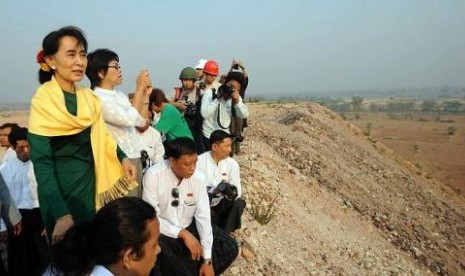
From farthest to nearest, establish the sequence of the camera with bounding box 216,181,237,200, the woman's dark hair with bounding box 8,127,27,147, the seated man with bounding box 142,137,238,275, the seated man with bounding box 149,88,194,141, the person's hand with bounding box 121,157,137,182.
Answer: the seated man with bounding box 149,88,194,141 < the camera with bounding box 216,181,237,200 < the woman's dark hair with bounding box 8,127,27,147 < the seated man with bounding box 142,137,238,275 < the person's hand with bounding box 121,157,137,182

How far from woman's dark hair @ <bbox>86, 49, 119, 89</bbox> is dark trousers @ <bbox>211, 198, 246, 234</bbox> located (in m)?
1.65

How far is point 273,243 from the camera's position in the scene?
485cm

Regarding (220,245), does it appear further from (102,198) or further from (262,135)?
(262,135)

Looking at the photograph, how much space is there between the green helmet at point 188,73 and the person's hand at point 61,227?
3138mm

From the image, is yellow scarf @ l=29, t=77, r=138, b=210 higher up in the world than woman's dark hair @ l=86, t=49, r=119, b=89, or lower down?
lower down

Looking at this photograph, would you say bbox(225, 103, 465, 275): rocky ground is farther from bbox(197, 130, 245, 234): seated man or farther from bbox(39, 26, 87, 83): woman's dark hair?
bbox(39, 26, 87, 83): woman's dark hair

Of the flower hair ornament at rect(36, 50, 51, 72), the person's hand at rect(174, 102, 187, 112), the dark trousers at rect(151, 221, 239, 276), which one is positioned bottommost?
the dark trousers at rect(151, 221, 239, 276)

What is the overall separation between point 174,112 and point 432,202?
343 inches

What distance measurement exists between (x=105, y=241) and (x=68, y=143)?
2.24ft

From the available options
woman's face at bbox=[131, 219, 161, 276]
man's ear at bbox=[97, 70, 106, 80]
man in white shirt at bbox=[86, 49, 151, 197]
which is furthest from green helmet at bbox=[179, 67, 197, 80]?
woman's face at bbox=[131, 219, 161, 276]

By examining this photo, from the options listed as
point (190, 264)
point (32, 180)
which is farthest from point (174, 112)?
point (190, 264)

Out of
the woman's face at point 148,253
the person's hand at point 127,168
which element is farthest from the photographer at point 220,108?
the woman's face at point 148,253

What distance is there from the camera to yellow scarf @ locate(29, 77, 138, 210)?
1.93m

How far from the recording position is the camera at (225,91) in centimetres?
473
